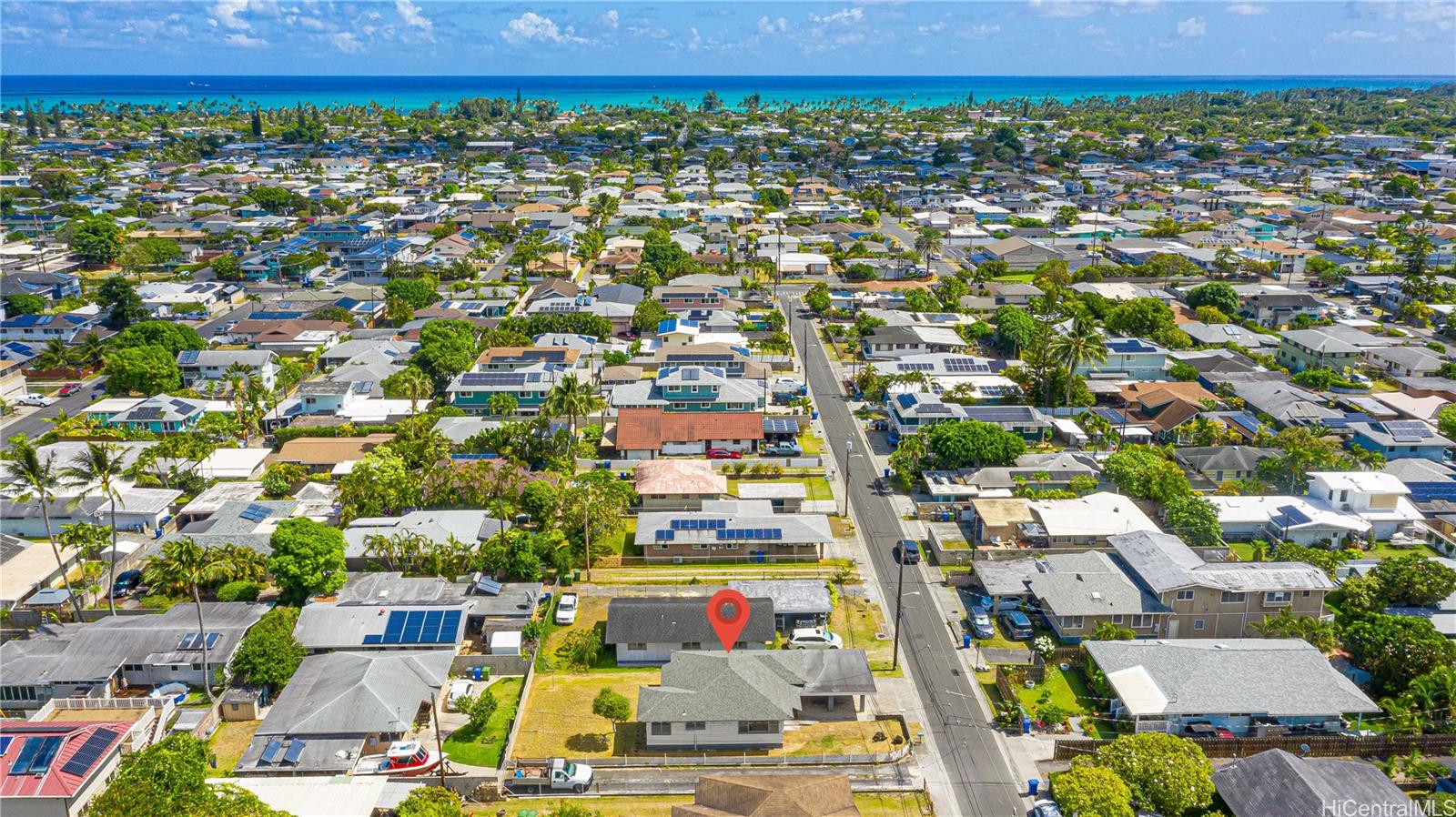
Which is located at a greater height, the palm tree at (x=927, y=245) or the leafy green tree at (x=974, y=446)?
the palm tree at (x=927, y=245)

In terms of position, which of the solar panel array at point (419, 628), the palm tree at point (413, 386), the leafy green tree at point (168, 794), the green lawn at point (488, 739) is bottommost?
the green lawn at point (488, 739)

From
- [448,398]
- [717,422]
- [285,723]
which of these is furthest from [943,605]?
[448,398]

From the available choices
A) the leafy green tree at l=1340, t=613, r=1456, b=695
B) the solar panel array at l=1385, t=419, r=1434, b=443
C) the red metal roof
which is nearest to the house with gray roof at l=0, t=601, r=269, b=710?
the red metal roof

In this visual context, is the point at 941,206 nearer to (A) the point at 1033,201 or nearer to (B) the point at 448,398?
(A) the point at 1033,201

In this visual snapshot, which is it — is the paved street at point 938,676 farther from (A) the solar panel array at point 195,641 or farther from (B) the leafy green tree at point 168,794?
(A) the solar panel array at point 195,641

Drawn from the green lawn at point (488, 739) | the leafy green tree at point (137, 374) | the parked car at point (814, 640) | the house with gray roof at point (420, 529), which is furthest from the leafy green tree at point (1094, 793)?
Result: the leafy green tree at point (137, 374)

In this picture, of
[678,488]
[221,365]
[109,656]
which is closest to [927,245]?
[678,488]
